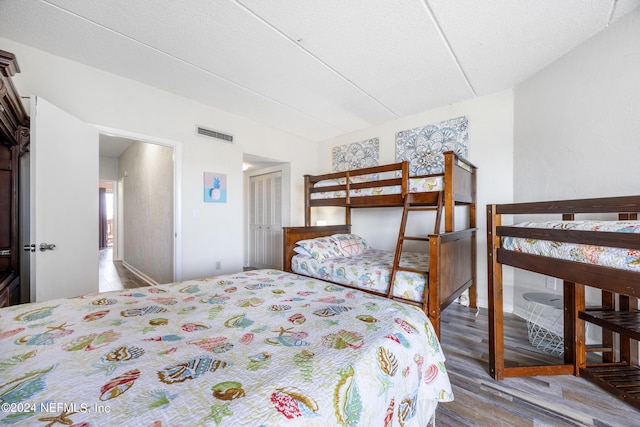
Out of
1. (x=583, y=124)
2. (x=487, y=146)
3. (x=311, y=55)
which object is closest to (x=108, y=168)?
(x=311, y=55)

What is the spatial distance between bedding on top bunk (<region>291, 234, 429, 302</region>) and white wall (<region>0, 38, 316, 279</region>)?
3.77 ft

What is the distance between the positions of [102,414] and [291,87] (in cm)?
288

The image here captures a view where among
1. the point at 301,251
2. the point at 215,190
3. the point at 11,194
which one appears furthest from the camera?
the point at 215,190

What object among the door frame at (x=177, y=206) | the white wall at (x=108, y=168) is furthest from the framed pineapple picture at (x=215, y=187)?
the white wall at (x=108, y=168)

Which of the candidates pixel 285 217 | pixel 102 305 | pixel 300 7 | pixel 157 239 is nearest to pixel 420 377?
pixel 102 305

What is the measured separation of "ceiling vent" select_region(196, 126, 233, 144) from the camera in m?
3.14

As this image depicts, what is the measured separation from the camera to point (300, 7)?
1689mm

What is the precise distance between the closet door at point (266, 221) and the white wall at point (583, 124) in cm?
352

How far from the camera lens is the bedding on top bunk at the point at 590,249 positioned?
3.31 feet

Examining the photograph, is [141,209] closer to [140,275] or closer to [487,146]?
[140,275]

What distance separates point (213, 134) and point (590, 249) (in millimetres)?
3587

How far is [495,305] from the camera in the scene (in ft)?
5.62

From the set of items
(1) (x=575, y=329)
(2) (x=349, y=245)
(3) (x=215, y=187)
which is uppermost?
(3) (x=215, y=187)

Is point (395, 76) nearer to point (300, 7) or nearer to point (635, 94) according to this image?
point (300, 7)
